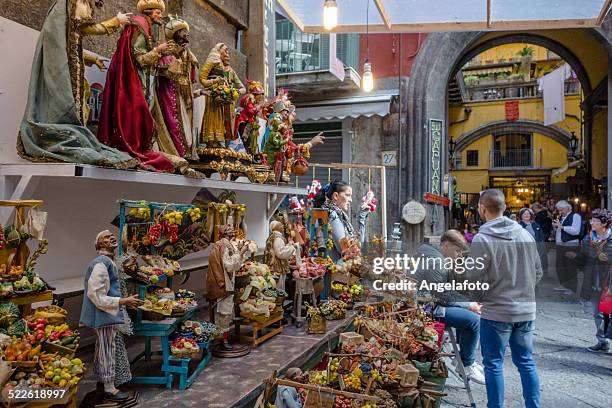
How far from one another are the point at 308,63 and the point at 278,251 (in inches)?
298

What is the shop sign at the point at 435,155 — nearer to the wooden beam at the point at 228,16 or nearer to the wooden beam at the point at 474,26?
the wooden beam at the point at 474,26

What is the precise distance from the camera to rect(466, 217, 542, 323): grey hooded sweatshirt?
11.7 ft

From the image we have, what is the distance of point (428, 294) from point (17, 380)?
361cm

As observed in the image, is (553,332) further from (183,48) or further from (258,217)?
(183,48)

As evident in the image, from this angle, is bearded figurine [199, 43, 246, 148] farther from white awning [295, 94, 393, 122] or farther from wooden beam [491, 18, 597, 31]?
white awning [295, 94, 393, 122]

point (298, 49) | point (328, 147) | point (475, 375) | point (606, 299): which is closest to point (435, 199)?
point (328, 147)

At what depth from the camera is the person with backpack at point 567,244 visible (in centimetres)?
691

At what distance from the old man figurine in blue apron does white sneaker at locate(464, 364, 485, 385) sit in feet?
11.9

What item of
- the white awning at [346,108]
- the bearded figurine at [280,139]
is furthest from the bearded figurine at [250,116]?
the white awning at [346,108]

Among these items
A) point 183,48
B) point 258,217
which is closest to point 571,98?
point 258,217

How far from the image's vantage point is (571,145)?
21750 millimetres

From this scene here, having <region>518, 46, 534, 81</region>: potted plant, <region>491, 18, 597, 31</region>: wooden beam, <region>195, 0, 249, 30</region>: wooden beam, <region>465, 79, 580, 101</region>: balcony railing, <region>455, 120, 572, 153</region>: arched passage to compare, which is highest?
<region>518, 46, 534, 81</region>: potted plant

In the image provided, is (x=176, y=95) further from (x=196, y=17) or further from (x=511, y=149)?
(x=511, y=149)

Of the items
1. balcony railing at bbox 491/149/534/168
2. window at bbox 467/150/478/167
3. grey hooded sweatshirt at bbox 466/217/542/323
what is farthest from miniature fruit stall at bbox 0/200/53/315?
balcony railing at bbox 491/149/534/168
